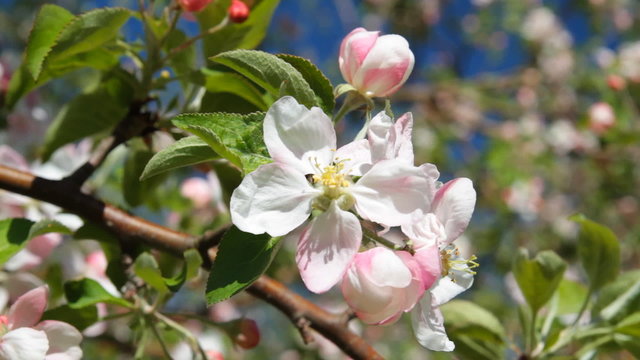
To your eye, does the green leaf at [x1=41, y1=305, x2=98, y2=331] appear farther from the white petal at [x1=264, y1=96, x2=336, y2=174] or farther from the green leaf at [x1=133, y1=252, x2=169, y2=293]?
the white petal at [x1=264, y1=96, x2=336, y2=174]

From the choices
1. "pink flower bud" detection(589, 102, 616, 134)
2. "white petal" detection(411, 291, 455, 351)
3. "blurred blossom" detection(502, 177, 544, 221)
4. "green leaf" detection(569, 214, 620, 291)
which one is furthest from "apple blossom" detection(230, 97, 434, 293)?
"blurred blossom" detection(502, 177, 544, 221)

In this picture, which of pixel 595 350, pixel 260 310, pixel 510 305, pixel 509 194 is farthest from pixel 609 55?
pixel 595 350

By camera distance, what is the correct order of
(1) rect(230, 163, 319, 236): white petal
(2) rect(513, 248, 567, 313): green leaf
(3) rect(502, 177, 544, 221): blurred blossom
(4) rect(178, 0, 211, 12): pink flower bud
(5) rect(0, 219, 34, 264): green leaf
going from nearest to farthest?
(1) rect(230, 163, 319, 236): white petal < (5) rect(0, 219, 34, 264): green leaf < (4) rect(178, 0, 211, 12): pink flower bud < (2) rect(513, 248, 567, 313): green leaf < (3) rect(502, 177, 544, 221): blurred blossom

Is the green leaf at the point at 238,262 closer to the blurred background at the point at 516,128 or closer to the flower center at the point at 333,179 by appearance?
the flower center at the point at 333,179

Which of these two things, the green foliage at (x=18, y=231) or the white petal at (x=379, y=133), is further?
the green foliage at (x=18, y=231)

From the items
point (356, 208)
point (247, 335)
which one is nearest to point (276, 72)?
point (356, 208)

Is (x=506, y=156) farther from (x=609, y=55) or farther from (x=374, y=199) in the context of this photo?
(x=374, y=199)

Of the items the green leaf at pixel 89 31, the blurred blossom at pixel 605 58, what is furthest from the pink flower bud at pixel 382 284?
the blurred blossom at pixel 605 58

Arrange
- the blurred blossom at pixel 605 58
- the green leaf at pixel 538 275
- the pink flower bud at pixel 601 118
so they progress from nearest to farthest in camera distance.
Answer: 1. the green leaf at pixel 538 275
2. the pink flower bud at pixel 601 118
3. the blurred blossom at pixel 605 58
